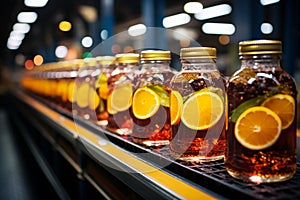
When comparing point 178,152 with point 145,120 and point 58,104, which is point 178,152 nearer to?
point 145,120

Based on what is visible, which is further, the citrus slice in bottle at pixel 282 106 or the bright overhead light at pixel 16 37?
the bright overhead light at pixel 16 37

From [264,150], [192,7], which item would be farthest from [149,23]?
[264,150]

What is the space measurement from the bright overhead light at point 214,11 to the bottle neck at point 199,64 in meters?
3.47

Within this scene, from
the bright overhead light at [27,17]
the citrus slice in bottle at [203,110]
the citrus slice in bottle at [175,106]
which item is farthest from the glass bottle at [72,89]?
the bright overhead light at [27,17]

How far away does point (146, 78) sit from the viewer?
127cm

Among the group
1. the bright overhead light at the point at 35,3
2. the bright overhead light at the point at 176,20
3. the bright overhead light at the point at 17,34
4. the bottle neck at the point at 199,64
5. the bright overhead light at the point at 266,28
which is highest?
the bright overhead light at the point at 17,34

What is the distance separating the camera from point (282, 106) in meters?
0.79

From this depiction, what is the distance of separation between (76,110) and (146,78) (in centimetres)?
105

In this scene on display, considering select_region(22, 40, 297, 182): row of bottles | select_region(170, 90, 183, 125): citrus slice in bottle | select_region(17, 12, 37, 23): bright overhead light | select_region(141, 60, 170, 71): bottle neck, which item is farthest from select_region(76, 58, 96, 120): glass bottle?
select_region(17, 12, 37, 23): bright overhead light

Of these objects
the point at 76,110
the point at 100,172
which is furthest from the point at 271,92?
the point at 76,110

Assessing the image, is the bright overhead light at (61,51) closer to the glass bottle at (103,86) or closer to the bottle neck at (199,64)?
the glass bottle at (103,86)

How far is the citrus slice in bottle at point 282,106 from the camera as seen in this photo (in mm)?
791

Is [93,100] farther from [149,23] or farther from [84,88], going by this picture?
[149,23]

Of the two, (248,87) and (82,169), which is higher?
(248,87)
